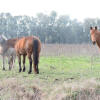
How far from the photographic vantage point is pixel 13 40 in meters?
11.0

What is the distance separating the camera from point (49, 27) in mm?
37281

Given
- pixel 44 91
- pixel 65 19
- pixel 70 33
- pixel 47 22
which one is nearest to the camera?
pixel 44 91

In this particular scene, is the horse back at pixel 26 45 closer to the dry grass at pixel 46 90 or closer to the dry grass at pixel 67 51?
the dry grass at pixel 46 90

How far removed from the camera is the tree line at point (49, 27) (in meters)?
33.9

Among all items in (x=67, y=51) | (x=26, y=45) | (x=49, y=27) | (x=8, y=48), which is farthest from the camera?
(x=49, y=27)

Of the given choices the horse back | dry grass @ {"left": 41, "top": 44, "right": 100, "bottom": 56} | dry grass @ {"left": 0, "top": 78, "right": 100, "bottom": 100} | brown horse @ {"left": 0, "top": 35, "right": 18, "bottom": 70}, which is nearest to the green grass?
brown horse @ {"left": 0, "top": 35, "right": 18, "bottom": 70}

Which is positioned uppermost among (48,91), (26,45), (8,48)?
(26,45)

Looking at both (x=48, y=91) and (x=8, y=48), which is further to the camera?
(x=8, y=48)

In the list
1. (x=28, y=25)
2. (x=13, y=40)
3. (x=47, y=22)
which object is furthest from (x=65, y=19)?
(x=13, y=40)

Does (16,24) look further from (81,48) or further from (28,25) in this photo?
(81,48)

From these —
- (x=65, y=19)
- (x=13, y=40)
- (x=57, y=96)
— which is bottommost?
(x=57, y=96)

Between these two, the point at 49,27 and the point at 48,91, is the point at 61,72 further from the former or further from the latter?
the point at 49,27

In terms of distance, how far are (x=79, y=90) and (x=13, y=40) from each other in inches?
244

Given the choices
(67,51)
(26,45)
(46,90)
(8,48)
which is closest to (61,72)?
(26,45)
